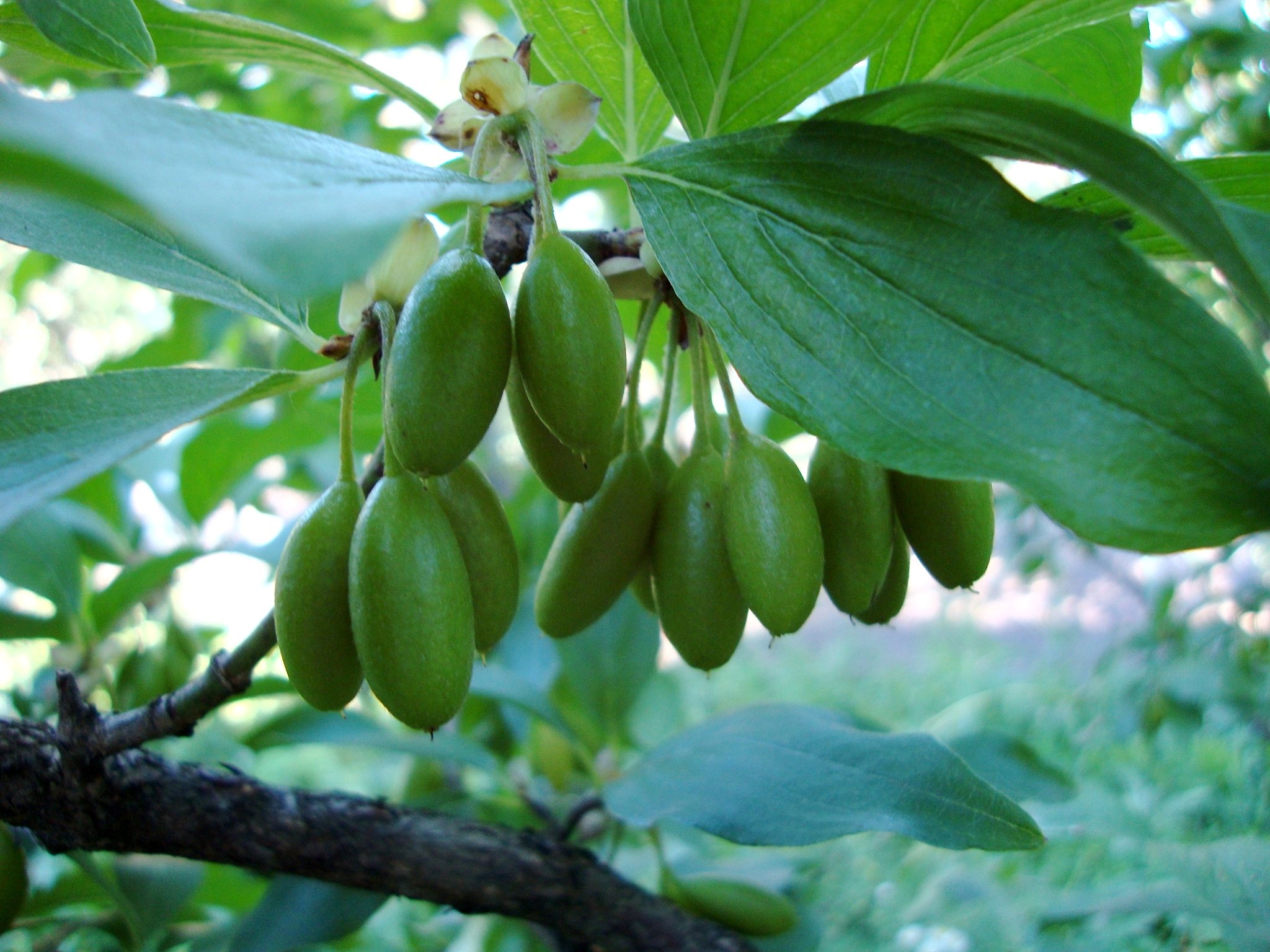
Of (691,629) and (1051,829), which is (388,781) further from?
(691,629)

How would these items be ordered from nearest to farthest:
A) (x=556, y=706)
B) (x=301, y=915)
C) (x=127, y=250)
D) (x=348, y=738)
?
(x=127, y=250)
(x=301, y=915)
(x=348, y=738)
(x=556, y=706)

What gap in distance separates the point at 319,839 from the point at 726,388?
49 centimetres

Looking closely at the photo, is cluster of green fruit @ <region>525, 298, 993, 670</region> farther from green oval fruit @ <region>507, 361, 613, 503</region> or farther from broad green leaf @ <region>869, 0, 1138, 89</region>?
broad green leaf @ <region>869, 0, 1138, 89</region>

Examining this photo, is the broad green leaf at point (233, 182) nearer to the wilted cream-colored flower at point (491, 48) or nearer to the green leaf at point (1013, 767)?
the wilted cream-colored flower at point (491, 48)

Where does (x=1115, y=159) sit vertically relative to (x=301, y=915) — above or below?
above

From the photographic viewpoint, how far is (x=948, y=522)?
0.61 metres

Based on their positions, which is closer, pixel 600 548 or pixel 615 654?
pixel 600 548

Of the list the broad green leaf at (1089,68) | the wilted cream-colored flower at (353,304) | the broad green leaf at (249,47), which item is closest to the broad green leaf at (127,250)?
the wilted cream-colored flower at (353,304)

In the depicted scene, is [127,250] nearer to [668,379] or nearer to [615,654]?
[668,379]

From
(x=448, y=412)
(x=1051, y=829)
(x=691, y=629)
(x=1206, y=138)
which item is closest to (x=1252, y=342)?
(x=1206, y=138)

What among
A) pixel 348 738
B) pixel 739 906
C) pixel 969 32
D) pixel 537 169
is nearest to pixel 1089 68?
pixel 969 32

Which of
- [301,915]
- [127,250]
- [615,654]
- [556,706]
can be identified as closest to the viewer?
[127,250]

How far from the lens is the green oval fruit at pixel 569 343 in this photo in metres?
0.51

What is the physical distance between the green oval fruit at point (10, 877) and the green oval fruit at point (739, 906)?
61 centimetres
